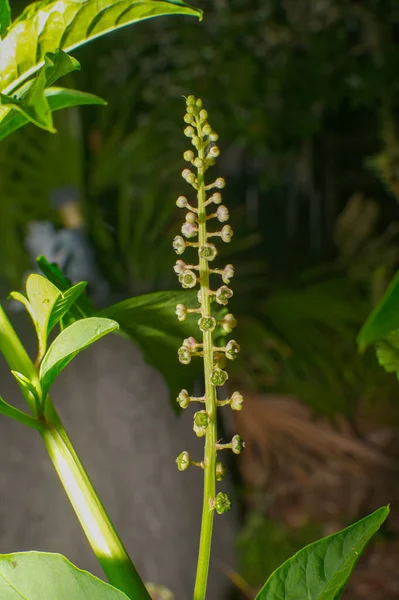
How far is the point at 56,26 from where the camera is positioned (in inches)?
6.8

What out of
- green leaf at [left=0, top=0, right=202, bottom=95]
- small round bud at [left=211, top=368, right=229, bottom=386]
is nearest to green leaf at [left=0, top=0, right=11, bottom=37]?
green leaf at [left=0, top=0, right=202, bottom=95]

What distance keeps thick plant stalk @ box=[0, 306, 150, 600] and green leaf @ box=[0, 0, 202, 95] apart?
0.27 feet

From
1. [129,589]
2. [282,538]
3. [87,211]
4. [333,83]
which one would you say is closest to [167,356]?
[129,589]

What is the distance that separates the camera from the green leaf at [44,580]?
6.6 inches

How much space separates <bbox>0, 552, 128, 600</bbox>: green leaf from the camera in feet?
0.55

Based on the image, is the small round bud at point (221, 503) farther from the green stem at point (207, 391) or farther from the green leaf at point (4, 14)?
the green leaf at point (4, 14)

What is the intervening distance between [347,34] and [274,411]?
1.64 feet

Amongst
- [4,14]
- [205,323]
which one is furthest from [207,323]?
[4,14]

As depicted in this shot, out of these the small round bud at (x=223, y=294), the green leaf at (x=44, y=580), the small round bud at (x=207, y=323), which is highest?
the small round bud at (x=223, y=294)

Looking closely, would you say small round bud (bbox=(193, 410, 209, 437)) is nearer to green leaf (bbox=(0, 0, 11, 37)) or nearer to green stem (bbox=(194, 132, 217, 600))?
green stem (bbox=(194, 132, 217, 600))

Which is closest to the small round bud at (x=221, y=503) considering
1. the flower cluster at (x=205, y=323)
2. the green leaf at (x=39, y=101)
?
the flower cluster at (x=205, y=323)

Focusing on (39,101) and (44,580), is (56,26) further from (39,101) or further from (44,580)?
(44,580)

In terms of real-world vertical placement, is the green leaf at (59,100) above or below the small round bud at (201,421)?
above

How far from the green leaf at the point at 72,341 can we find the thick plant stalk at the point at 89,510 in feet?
0.05
